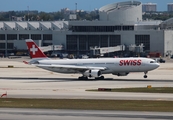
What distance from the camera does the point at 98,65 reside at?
96.7m

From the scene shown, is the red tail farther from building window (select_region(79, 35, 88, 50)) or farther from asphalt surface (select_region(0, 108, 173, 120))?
building window (select_region(79, 35, 88, 50))

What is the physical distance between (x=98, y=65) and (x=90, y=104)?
1471 inches

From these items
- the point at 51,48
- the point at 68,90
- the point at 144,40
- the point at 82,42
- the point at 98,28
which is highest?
the point at 98,28

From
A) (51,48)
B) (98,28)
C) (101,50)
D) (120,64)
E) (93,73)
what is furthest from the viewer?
(98,28)

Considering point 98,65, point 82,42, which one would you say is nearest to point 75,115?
point 98,65

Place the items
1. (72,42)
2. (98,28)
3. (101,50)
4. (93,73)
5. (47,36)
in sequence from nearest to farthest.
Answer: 1. (93,73)
2. (101,50)
3. (98,28)
4. (72,42)
5. (47,36)

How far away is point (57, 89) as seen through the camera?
7894cm

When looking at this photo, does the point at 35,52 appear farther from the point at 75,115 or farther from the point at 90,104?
the point at 75,115

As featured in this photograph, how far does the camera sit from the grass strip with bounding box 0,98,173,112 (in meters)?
56.1

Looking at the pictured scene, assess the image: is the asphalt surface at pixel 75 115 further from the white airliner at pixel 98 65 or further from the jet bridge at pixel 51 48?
the jet bridge at pixel 51 48

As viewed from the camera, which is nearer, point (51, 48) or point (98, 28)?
point (51, 48)

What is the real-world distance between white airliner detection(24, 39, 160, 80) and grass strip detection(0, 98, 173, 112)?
31410mm

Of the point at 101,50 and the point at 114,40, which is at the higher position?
the point at 114,40

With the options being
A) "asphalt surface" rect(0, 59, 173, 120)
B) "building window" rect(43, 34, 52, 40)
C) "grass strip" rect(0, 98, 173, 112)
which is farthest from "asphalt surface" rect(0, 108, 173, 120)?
"building window" rect(43, 34, 52, 40)
